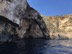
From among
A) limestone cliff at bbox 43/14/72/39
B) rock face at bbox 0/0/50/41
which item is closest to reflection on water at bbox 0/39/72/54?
rock face at bbox 0/0/50/41

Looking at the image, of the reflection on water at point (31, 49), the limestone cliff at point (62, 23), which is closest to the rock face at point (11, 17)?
the reflection on water at point (31, 49)

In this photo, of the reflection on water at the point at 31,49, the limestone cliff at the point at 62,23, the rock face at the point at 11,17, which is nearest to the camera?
the reflection on water at the point at 31,49

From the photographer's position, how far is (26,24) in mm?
83938

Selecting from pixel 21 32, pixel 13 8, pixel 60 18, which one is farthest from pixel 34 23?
pixel 60 18

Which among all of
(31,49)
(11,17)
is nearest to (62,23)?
(11,17)

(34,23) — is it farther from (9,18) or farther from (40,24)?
(9,18)

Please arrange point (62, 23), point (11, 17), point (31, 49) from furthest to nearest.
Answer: point (62, 23), point (11, 17), point (31, 49)

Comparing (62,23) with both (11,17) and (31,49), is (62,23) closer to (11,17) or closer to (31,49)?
(11,17)

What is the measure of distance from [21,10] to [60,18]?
7473 centimetres

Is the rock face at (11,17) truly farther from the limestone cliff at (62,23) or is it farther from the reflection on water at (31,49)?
the limestone cliff at (62,23)

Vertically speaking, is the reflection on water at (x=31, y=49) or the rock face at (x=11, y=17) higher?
the rock face at (x=11, y=17)

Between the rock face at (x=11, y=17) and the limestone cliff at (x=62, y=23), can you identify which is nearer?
the rock face at (x=11, y=17)

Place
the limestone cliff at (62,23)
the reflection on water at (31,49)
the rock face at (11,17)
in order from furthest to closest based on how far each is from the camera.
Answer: the limestone cliff at (62,23) < the rock face at (11,17) < the reflection on water at (31,49)

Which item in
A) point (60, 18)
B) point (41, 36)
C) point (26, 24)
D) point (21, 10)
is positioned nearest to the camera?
point (21, 10)
